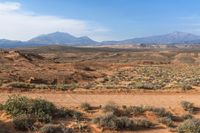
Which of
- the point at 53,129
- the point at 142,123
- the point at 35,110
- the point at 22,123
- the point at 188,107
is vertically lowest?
the point at 188,107

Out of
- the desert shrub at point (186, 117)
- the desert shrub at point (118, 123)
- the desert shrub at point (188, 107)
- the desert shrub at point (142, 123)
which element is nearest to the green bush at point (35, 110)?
the desert shrub at point (118, 123)

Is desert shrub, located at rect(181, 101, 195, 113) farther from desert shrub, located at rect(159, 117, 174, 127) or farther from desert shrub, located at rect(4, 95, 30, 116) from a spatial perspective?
desert shrub, located at rect(4, 95, 30, 116)

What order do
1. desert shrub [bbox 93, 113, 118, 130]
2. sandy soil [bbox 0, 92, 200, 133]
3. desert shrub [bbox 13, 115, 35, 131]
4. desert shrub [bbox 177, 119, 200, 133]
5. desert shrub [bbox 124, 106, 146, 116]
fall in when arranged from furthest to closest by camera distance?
1. sandy soil [bbox 0, 92, 200, 133]
2. desert shrub [bbox 124, 106, 146, 116]
3. desert shrub [bbox 93, 113, 118, 130]
4. desert shrub [bbox 177, 119, 200, 133]
5. desert shrub [bbox 13, 115, 35, 131]

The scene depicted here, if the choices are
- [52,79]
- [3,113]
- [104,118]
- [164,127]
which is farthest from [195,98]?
[52,79]

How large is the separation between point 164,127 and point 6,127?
594 centimetres

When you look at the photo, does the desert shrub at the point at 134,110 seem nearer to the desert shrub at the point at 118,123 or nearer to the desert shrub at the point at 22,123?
the desert shrub at the point at 118,123

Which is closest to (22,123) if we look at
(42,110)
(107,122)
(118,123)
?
(42,110)

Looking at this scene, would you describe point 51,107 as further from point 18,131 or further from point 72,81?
point 72,81

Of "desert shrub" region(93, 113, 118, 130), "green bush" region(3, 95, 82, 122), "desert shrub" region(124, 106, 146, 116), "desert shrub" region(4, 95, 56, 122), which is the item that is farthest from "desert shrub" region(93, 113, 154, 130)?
"desert shrub" region(124, 106, 146, 116)

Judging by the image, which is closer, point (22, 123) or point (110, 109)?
point (22, 123)

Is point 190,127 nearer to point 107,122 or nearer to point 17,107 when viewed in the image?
point 107,122

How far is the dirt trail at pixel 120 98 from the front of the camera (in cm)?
2209

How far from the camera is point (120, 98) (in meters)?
24.0

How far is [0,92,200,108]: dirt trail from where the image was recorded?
22094 mm
